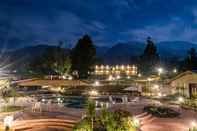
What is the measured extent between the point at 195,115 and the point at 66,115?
37.4 ft

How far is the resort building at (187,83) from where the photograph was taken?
82.1ft

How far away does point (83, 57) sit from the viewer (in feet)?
156

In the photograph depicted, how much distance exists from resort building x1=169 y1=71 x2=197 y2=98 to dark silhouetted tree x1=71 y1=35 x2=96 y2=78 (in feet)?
77.1

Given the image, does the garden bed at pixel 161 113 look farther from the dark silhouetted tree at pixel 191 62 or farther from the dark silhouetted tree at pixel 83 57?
the dark silhouetted tree at pixel 191 62

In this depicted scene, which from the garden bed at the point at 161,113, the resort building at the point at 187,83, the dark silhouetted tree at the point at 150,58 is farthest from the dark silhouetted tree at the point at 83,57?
the garden bed at the point at 161,113

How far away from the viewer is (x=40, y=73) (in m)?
57.2

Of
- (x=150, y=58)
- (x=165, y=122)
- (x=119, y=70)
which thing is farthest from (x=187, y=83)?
(x=119, y=70)

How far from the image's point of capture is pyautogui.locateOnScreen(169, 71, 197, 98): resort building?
25.0m

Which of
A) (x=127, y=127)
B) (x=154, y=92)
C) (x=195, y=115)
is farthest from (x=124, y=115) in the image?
(x=154, y=92)

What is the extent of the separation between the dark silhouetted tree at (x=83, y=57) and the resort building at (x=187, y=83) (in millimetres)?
23493

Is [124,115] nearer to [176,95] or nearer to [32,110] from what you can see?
Answer: [32,110]

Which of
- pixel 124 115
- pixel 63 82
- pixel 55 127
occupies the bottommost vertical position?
pixel 55 127

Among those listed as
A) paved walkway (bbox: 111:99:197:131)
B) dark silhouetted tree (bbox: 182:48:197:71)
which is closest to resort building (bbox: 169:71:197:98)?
paved walkway (bbox: 111:99:197:131)

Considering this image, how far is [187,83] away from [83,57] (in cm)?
2635
